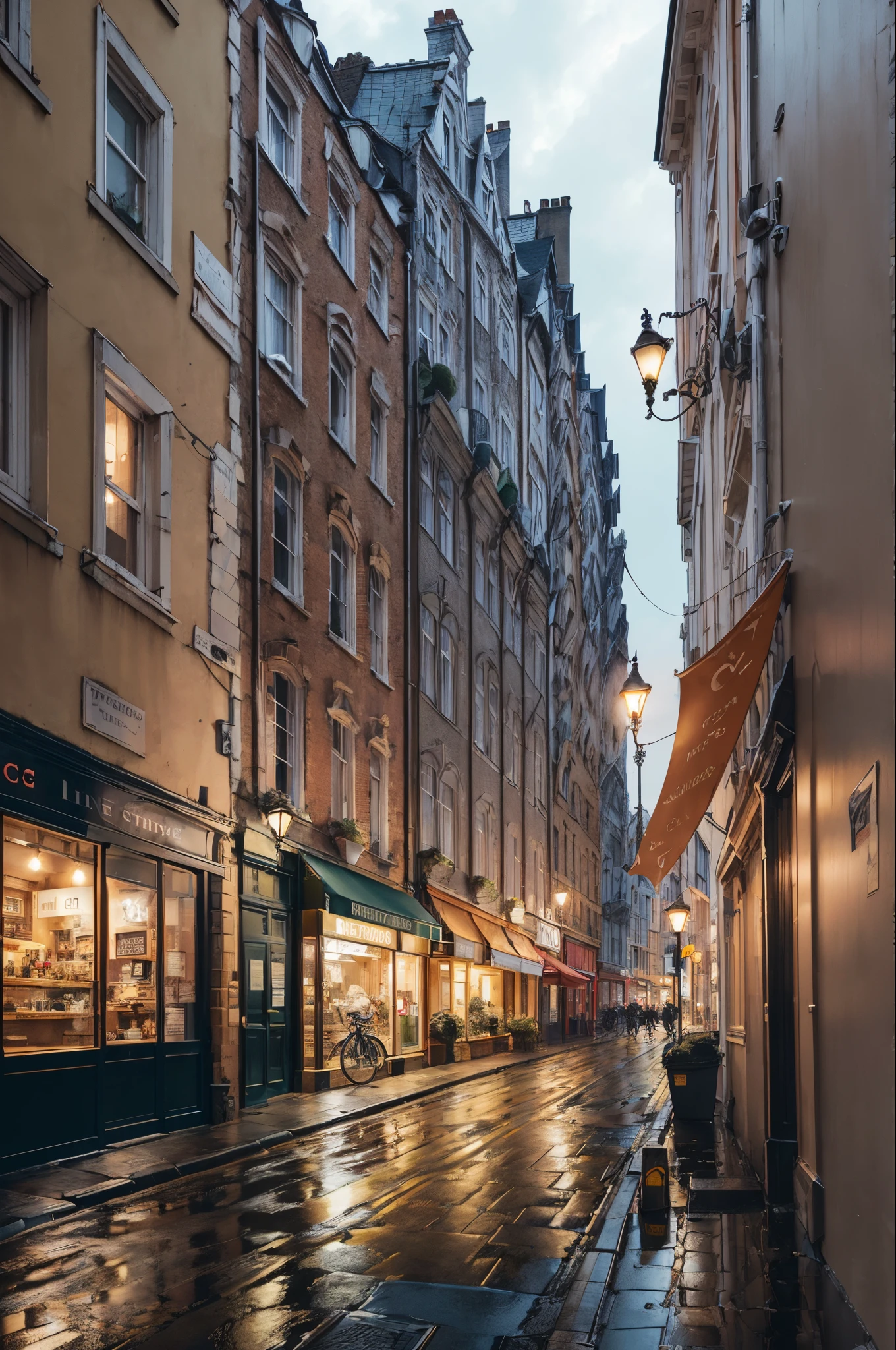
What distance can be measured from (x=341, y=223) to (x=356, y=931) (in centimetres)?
1436

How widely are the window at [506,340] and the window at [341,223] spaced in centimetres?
1858

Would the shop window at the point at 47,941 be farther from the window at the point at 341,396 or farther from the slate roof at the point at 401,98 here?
the slate roof at the point at 401,98

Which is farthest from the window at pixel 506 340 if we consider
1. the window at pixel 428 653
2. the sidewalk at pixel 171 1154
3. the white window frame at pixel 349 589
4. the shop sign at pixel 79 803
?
the shop sign at pixel 79 803

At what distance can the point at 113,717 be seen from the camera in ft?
49.9

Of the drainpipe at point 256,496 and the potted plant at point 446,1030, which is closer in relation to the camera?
the drainpipe at point 256,496

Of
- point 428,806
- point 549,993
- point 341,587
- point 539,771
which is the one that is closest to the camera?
point 341,587

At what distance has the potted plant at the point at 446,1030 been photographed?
103 ft

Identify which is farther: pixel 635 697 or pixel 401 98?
pixel 401 98

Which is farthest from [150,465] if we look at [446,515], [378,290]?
[446,515]

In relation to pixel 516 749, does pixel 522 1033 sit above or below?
below

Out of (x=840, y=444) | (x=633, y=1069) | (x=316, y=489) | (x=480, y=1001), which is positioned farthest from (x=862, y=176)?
(x=480, y=1001)

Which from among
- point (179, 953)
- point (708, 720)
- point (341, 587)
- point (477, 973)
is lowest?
point (477, 973)

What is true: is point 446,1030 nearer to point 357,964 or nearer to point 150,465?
point 357,964

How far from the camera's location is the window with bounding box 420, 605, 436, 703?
108ft
